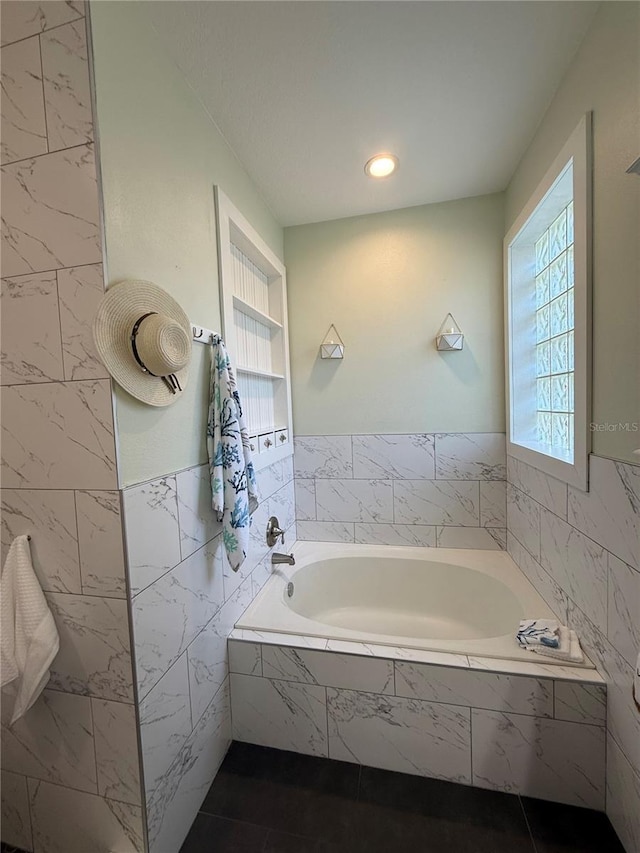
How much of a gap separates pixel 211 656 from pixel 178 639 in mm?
278

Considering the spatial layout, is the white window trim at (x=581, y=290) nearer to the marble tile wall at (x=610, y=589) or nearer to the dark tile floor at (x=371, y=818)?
the marble tile wall at (x=610, y=589)

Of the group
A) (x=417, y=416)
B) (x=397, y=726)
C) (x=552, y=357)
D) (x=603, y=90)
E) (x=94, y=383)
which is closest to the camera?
(x=94, y=383)

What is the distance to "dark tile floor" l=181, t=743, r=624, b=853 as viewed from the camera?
109 centimetres

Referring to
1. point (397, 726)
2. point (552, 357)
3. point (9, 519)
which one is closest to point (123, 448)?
point (9, 519)

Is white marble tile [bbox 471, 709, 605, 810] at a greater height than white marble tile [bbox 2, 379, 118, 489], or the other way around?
white marble tile [bbox 2, 379, 118, 489]

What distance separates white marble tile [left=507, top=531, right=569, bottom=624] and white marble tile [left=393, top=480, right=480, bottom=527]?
25 centimetres

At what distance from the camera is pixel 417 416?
2193 mm

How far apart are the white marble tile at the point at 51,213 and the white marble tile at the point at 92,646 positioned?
948 mm

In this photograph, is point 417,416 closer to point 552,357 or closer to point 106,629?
point 552,357

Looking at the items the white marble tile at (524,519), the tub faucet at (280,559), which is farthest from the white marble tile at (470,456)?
the tub faucet at (280,559)

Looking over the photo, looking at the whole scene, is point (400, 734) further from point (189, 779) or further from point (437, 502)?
point (437, 502)

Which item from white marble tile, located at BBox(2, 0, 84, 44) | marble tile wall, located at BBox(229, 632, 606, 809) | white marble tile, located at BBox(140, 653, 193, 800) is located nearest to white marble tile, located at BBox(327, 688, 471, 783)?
marble tile wall, located at BBox(229, 632, 606, 809)

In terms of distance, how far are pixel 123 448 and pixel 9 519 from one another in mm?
439

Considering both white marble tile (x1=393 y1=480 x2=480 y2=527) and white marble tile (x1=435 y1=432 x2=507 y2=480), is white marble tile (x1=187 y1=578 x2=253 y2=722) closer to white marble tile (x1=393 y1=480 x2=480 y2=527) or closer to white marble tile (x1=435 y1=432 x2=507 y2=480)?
white marble tile (x1=393 y1=480 x2=480 y2=527)
